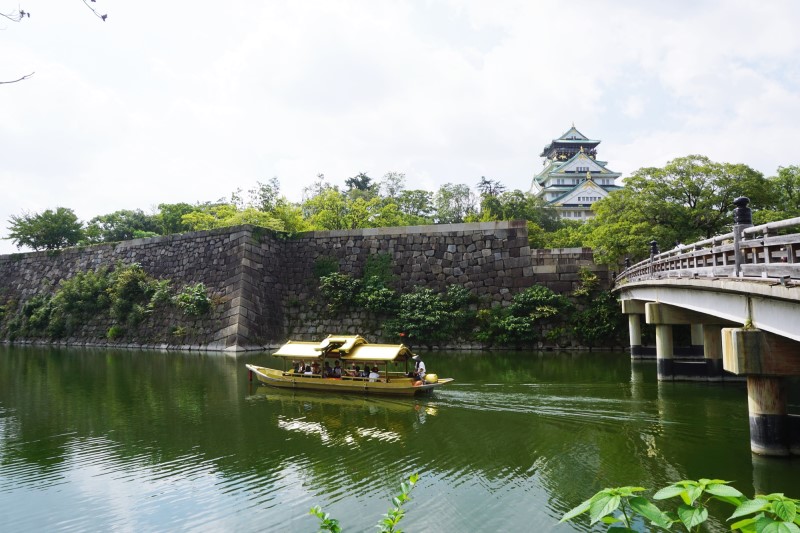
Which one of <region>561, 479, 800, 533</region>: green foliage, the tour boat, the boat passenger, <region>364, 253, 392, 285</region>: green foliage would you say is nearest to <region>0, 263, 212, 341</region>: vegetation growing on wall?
<region>364, 253, 392, 285</region>: green foliage

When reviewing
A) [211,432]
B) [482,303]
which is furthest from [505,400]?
[482,303]

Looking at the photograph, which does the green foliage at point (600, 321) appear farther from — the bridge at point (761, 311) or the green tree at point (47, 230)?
the green tree at point (47, 230)

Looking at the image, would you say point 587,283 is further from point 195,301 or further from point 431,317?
point 195,301

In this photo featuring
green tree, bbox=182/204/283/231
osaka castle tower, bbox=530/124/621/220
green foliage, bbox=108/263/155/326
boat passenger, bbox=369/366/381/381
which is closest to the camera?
boat passenger, bbox=369/366/381/381

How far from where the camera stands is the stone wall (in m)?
26.4

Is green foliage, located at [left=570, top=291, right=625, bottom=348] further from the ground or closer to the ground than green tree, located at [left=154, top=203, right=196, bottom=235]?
closer to the ground

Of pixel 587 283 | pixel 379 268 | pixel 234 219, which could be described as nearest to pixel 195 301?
pixel 234 219

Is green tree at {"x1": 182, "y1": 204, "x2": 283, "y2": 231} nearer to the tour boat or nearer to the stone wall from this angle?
the stone wall

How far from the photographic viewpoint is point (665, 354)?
15844mm

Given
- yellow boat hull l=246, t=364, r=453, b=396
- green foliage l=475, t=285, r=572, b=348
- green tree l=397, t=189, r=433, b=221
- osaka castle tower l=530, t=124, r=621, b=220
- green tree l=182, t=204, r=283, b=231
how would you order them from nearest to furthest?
yellow boat hull l=246, t=364, r=453, b=396 < green foliage l=475, t=285, r=572, b=348 < green tree l=182, t=204, r=283, b=231 < green tree l=397, t=189, r=433, b=221 < osaka castle tower l=530, t=124, r=621, b=220

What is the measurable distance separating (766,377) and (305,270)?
23728 millimetres

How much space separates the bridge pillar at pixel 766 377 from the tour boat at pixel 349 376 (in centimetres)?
756

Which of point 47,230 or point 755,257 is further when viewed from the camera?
point 47,230

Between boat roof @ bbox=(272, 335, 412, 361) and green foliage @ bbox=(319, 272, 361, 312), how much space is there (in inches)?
446
